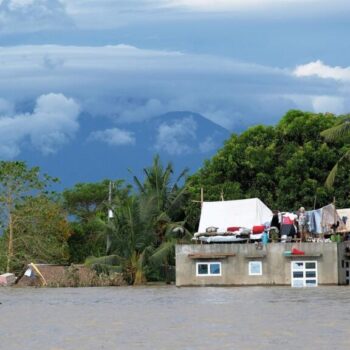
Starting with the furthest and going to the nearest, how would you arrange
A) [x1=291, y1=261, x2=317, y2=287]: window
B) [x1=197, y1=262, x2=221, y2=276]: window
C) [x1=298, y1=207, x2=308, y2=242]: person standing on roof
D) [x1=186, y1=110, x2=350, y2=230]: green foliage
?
[x1=186, y1=110, x2=350, y2=230]: green foliage < [x1=298, y1=207, x2=308, y2=242]: person standing on roof < [x1=197, y1=262, x2=221, y2=276]: window < [x1=291, y1=261, x2=317, y2=287]: window

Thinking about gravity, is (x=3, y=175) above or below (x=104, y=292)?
above

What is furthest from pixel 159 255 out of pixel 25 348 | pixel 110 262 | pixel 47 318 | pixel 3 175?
pixel 25 348

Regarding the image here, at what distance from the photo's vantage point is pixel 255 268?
5672cm

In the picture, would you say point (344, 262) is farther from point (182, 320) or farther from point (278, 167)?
point (182, 320)

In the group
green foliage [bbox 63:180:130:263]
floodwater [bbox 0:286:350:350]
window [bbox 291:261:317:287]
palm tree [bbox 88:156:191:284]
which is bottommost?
floodwater [bbox 0:286:350:350]

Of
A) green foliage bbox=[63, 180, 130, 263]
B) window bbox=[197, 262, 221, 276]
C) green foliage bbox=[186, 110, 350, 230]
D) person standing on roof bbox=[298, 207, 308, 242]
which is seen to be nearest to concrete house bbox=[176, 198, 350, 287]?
window bbox=[197, 262, 221, 276]

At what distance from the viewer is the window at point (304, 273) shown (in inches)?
2196

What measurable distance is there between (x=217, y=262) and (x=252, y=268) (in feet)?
6.32

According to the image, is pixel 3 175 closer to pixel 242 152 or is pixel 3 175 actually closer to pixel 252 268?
pixel 242 152

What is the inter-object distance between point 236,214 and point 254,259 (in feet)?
14.8

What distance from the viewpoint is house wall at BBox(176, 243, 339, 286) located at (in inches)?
2190

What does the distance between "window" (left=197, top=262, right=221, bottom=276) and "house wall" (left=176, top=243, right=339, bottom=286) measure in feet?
0.56

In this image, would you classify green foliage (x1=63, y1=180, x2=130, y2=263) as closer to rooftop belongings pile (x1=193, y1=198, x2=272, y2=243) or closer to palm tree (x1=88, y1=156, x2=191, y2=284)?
palm tree (x1=88, y1=156, x2=191, y2=284)

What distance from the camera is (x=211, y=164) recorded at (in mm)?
71812
